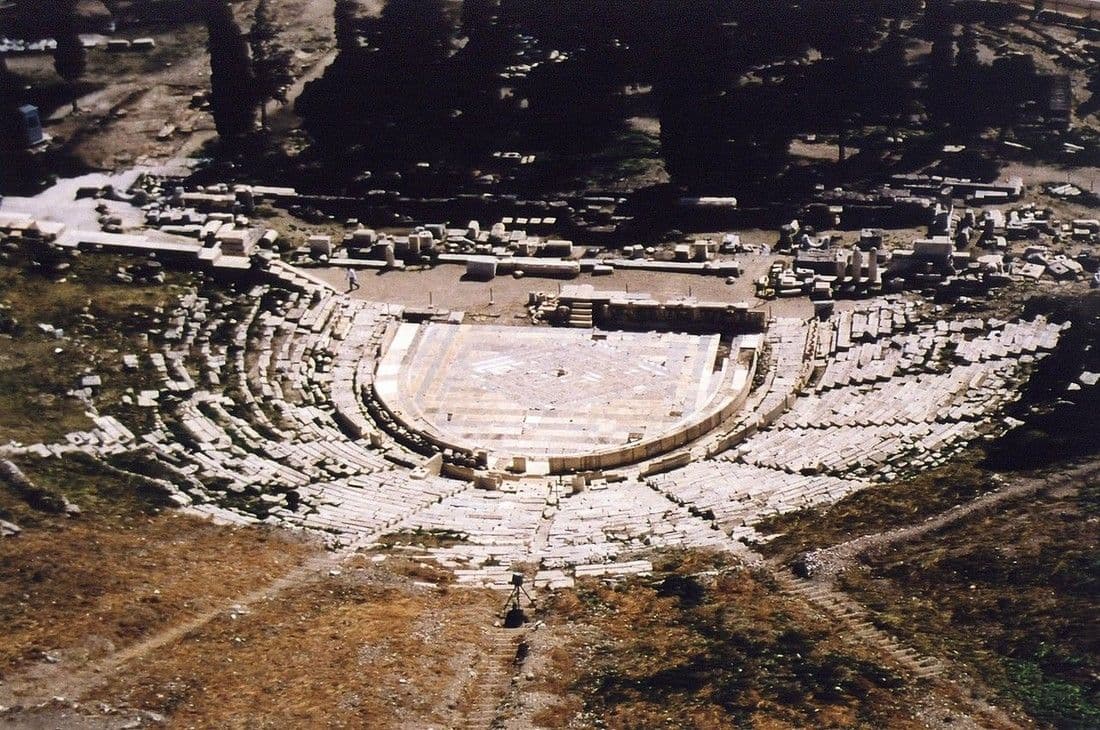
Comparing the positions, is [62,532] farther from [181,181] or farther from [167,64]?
[167,64]

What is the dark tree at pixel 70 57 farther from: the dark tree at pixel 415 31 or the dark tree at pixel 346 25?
the dark tree at pixel 415 31

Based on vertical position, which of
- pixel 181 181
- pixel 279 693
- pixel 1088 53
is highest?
pixel 1088 53

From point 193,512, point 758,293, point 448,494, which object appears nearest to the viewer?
point 193,512

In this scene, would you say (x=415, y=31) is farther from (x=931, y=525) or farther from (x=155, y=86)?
(x=931, y=525)

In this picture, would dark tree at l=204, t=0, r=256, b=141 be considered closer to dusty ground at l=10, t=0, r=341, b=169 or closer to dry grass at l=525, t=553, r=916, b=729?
dusty ground at l=10, t=0, r=341, b=169

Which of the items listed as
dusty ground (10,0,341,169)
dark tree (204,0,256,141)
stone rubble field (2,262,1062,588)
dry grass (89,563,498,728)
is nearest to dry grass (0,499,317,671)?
dry grass (89,563,498,728)

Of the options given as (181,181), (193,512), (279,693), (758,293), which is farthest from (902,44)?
(279,693)
